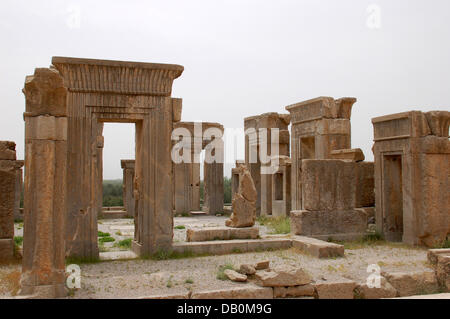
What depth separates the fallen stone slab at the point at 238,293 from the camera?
5.62 meters

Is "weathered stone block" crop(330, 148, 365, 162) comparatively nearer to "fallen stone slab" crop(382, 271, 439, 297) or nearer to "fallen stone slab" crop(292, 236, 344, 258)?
"fallen stone slab" crop(292, 236, 344, 258)

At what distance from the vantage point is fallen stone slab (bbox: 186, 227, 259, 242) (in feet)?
31.2

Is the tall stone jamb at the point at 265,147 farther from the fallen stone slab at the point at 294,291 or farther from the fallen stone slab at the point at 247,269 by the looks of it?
the fallen stone slab at the point at 294,291

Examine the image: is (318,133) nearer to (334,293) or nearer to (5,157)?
(334,293)

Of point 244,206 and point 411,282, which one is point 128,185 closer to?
point 244,206

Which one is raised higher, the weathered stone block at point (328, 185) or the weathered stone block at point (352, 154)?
the weathered stone block at point (352, 154)

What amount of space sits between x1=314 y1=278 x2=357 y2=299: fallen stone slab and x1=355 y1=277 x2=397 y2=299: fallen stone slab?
154 mm

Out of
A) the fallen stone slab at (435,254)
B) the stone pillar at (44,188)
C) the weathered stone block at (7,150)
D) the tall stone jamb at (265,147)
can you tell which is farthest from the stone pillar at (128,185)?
the fallen stone slab at (435,254)

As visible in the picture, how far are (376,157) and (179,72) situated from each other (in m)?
5.56

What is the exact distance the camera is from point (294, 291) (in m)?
6.03

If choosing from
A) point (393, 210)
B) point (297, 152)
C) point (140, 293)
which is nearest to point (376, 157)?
point (393, 210)

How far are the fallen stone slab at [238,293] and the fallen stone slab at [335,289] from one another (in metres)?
0.72

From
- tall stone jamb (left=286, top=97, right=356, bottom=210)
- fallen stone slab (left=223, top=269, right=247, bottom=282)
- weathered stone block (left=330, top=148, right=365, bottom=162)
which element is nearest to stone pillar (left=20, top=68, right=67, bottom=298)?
fallen stone slab (left=223, top=269, right=247, bottom=282)

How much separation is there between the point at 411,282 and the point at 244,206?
14.2 feet
